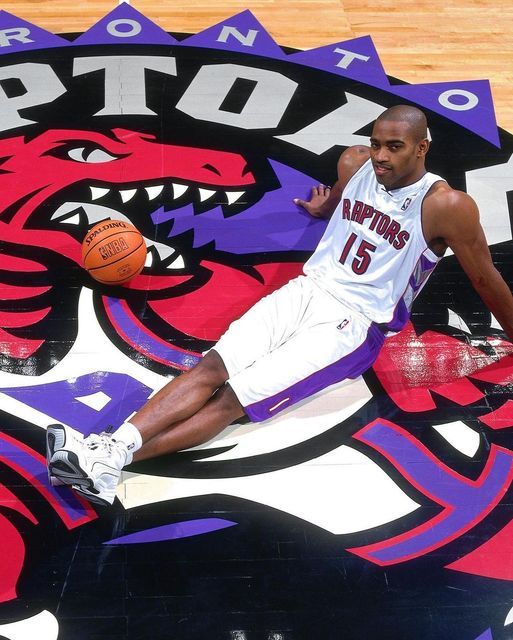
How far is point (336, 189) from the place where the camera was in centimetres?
477

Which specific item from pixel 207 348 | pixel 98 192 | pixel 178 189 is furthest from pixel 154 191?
pixel 207 348

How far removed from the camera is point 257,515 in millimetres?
3490

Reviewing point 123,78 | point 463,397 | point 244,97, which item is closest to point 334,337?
point 463,397

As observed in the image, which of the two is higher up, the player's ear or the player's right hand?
the player's ear

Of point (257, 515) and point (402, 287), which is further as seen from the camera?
point (402, 287)

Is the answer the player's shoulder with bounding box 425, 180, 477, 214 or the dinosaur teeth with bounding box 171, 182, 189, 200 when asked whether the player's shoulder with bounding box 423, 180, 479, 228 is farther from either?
the dinosaur teeth with bounding box 171, 182, 189, 200

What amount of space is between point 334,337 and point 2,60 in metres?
3.54

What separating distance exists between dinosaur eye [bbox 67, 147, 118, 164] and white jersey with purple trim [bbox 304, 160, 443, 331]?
72.3 inches

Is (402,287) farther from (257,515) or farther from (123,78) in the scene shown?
(123,78)

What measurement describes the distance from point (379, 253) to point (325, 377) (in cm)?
59

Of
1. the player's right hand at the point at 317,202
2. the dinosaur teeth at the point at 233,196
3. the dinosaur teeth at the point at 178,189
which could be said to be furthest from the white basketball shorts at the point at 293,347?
the dinosaur teeth at the point at 178,189

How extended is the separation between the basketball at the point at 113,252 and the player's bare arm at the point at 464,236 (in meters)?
1.45

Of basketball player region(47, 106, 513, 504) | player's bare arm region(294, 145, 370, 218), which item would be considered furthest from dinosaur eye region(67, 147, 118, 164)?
basketball player region(47, 106, 513, 504)

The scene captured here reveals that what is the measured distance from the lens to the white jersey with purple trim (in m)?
3.85
